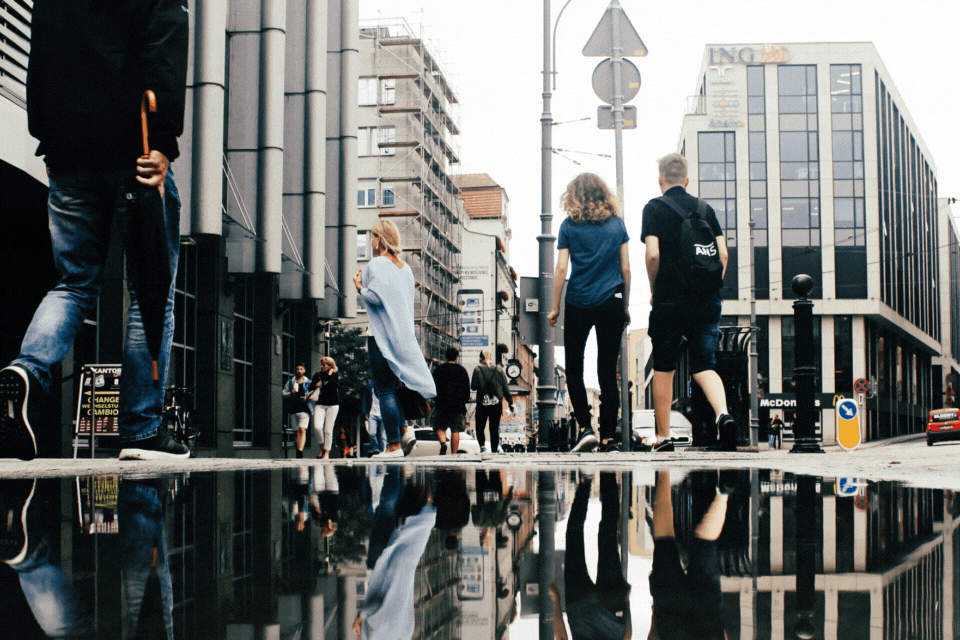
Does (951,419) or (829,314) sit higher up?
(829,314)

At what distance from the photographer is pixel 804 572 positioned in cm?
210

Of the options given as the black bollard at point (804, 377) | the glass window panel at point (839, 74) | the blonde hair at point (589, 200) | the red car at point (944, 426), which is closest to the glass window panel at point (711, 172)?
the glass window panel at point (839, 74)

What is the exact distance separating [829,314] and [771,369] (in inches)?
198

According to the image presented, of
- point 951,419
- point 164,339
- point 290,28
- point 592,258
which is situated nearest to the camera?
point 164,339

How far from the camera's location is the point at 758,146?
206ft

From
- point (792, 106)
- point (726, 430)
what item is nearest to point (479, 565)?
point (726, 430)

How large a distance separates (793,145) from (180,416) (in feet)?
176

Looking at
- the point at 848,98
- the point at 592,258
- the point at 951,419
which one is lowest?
the point at 951,419

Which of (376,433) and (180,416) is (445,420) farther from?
(180,416)

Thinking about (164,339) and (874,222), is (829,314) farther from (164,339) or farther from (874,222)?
(164,339)

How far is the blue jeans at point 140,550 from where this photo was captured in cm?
172

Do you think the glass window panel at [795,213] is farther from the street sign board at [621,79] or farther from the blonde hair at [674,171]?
the blonde hair at [674,171]

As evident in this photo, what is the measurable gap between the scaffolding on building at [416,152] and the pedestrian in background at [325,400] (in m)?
43.9

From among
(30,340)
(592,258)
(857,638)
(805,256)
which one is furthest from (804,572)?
(805,256)
